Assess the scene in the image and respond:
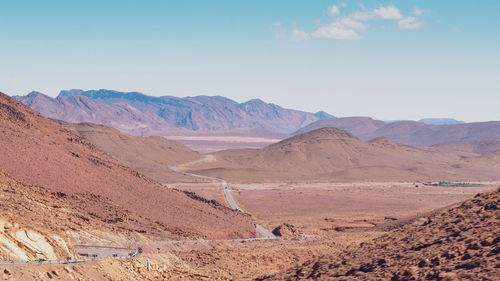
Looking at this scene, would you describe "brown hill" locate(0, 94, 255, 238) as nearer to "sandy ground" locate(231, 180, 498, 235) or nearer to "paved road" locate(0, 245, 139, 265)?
"paved road" locate(0, 245, 139, 265)

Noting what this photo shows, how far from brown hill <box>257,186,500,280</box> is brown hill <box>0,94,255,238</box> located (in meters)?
25.3

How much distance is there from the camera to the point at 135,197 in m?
55.5

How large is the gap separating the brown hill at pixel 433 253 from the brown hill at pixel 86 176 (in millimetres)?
25295

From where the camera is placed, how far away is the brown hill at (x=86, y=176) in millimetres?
48844

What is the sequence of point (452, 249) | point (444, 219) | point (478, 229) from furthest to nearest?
point (444, 219) → point (478, 229) → point (452, 249)

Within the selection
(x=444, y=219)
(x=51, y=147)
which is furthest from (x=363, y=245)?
(x=51, y=147)

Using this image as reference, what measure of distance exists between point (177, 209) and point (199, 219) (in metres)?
2.49

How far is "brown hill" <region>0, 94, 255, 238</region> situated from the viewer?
1923 inches

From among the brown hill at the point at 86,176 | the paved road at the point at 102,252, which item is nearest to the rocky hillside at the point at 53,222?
the paved road at the point at 102,252

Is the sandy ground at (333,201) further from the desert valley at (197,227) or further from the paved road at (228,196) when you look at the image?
the paved road at (228,196)

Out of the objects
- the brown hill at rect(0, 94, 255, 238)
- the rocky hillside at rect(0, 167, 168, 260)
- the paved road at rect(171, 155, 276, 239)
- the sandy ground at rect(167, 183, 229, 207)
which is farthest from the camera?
the sandy ground at rect(167, 183, 229, 207)

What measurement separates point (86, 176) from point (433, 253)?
38.6 m

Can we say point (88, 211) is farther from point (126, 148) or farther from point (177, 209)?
point (126, 148)

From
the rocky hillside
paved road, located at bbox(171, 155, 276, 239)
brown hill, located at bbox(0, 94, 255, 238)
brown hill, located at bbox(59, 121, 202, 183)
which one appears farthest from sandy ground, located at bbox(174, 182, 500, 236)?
brown hill, located at bbox(59, 121, 202, 183)
